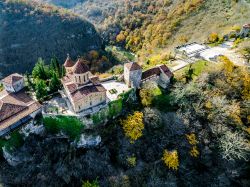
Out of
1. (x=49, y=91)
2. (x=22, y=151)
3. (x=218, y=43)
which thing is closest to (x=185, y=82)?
(x=218, y=43)

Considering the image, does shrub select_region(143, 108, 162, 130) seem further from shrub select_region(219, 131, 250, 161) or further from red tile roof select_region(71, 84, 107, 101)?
shrub select_region(219, 131, 250, 161)

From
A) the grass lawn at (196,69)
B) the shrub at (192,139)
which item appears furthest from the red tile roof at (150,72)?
the shrub at (192,139)

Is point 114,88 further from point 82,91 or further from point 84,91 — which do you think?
point 82,91

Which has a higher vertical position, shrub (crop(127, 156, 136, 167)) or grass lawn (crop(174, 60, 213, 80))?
grass lawn (crop(174, 60, 213, 80))

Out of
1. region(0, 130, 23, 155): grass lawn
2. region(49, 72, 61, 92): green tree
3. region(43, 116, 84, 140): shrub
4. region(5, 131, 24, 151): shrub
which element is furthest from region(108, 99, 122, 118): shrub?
region(0, 130, 23, 155): grass lawn

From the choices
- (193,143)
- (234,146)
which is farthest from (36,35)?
(234,146)

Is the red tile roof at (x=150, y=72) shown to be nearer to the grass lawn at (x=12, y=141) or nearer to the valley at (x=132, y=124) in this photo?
the valley at (x=132, y=124)

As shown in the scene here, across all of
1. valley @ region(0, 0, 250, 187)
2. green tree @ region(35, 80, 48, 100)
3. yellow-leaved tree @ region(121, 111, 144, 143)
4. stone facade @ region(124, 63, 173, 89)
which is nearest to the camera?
valley @ region(0, 0, 250, 187)

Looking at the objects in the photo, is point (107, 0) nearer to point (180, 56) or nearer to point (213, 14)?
point (213, 14)
